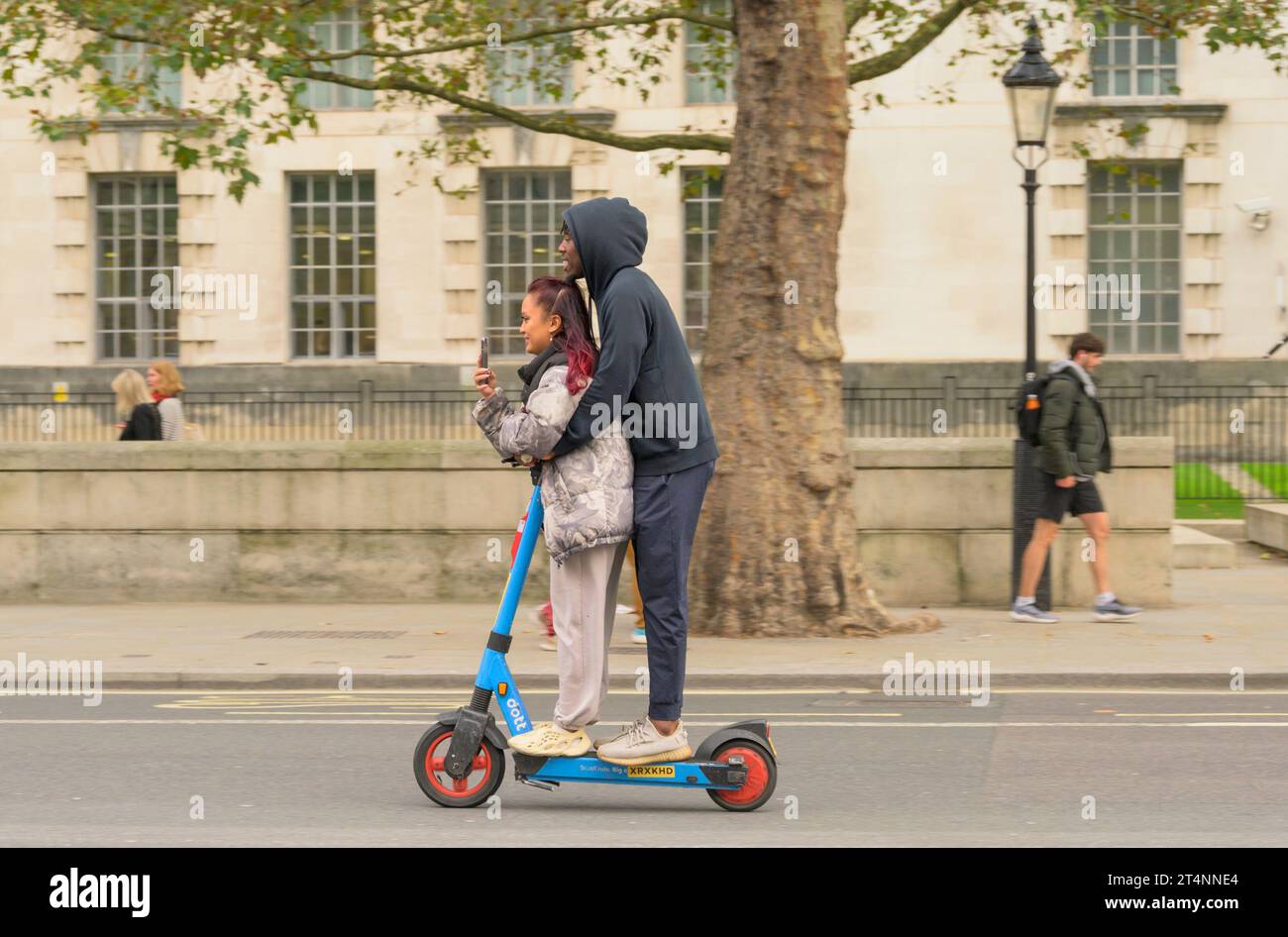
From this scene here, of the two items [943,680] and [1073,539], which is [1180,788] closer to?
[943,680]

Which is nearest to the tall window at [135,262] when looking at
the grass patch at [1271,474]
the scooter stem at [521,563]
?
the grass patch at [1271,474]

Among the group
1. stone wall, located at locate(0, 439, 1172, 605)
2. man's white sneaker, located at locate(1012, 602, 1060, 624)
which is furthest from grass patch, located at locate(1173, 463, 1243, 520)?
man's white sneaker, located at locate(1012, 602, 1060, 624)

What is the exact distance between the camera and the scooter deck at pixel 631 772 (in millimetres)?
6316

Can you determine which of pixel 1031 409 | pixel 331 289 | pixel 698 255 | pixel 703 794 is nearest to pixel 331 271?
pixel 331 289

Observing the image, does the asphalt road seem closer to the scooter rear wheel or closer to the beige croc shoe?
the scooter rear wheel

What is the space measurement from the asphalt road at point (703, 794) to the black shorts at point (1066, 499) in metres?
2.56

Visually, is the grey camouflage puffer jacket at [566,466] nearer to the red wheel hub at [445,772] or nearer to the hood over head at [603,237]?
the hood over head at [603,237]

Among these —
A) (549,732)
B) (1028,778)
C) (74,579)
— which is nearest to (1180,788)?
(1028,778)

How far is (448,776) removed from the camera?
21.4ft

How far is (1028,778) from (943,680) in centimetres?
301

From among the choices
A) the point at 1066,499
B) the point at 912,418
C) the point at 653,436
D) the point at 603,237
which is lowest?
the point at 1066,499

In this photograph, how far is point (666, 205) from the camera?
2912 cm

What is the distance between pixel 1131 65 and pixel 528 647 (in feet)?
67.2

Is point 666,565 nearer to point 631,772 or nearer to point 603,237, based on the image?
point 631,772
